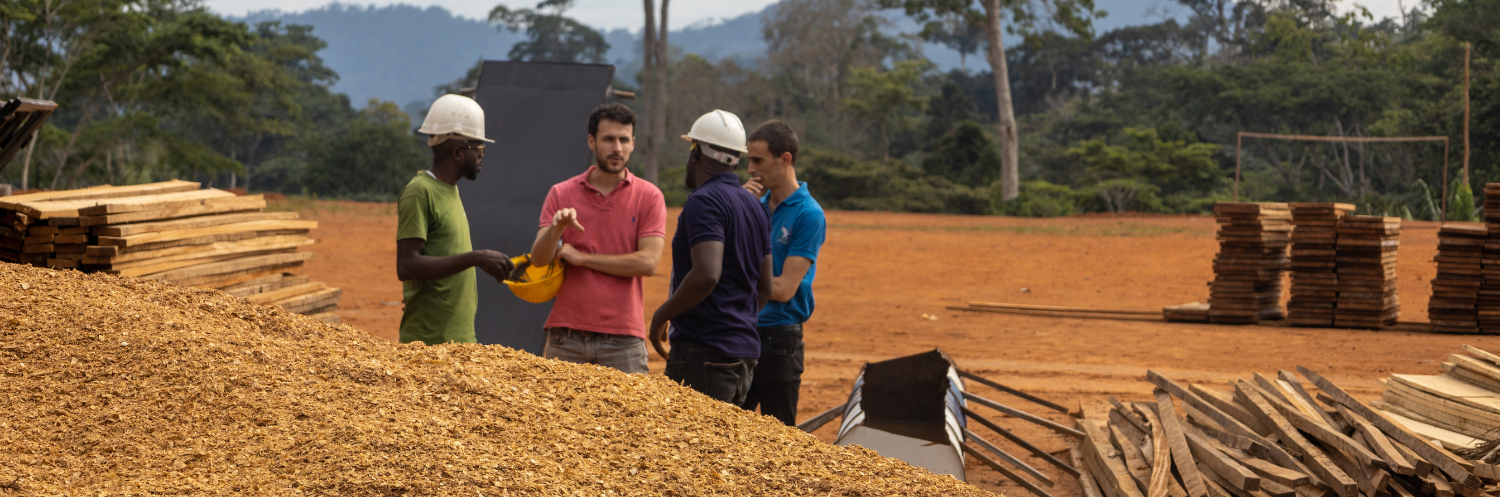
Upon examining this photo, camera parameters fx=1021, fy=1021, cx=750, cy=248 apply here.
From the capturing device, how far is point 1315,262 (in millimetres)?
9906

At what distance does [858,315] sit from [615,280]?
7.86m

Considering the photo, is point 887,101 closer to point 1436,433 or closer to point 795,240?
point 1436,433

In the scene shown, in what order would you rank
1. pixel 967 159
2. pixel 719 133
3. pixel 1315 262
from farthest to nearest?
pixel 967 159 → pixel 1315 262 → pixel 719 133

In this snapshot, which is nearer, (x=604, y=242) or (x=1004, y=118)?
(x=604, y=242)

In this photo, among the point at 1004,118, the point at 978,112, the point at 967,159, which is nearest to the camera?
the point at 1004,118

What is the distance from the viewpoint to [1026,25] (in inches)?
1192

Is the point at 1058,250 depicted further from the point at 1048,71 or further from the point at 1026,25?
the point at 1048,71

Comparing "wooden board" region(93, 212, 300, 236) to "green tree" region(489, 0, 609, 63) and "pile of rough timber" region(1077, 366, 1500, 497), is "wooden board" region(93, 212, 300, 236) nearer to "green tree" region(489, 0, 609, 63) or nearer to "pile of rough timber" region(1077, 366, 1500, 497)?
"pile of rough timber" region(1077, 366, 1500, 497)

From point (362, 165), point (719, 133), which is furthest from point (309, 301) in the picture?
point (362, 165)

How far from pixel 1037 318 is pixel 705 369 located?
824 centimetres

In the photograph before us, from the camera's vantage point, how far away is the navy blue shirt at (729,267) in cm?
344

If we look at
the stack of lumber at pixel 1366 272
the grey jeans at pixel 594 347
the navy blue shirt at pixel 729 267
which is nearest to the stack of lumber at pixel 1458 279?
the stack of lumber at pixel 1366 272

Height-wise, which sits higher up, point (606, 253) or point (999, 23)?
point (999, 23)

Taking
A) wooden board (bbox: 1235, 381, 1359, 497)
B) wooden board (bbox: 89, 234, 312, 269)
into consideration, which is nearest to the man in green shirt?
wooden board (bbox: 89, 234, 312, 269)
